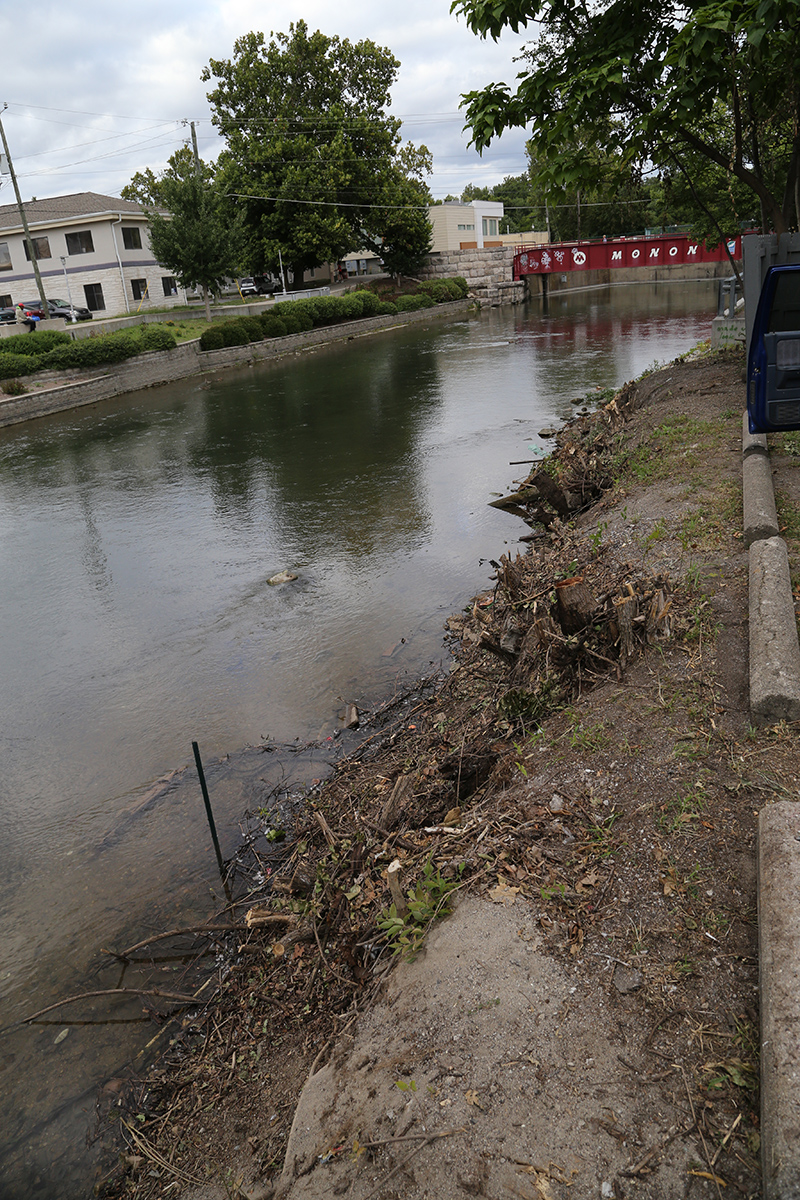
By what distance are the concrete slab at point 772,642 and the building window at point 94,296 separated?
50.9m

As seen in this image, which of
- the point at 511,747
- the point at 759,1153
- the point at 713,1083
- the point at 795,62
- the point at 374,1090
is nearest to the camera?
the point at 759,1153

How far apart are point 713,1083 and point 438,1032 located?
3.30 ft

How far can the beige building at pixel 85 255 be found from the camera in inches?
1853

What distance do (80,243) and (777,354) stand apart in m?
49.9

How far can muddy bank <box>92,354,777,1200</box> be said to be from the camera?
2.67 m

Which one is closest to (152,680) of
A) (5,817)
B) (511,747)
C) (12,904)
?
(5,817)

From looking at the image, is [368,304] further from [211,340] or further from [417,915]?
[417,915]

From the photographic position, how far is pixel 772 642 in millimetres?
4730

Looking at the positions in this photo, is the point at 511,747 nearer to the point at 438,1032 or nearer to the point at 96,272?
the point at 438,1032

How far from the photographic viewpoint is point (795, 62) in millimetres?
9570

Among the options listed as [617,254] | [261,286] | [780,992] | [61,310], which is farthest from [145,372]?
[780,992]

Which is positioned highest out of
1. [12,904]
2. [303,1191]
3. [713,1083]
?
[713,1083]

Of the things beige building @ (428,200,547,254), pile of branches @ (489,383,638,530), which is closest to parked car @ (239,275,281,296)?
beige building @ (428,200,547,254)

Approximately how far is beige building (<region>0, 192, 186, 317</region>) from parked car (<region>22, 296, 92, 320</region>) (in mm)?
1599
